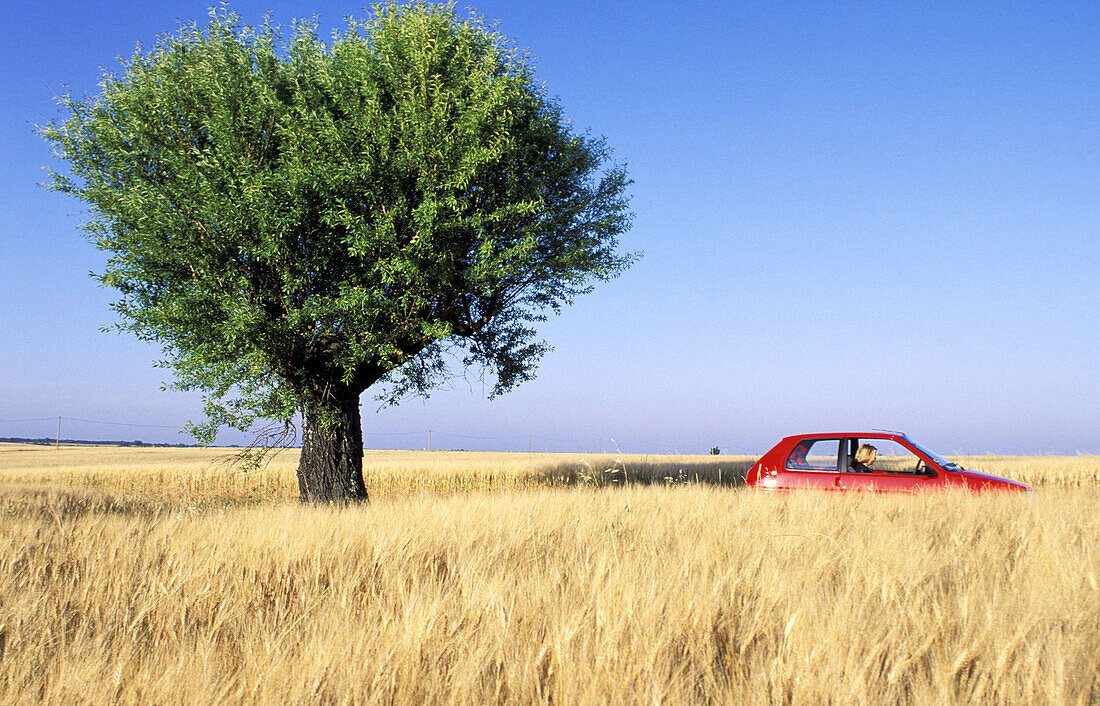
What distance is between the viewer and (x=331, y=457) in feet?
50.0

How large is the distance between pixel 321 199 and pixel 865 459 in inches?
460

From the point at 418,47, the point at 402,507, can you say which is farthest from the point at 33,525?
the point at 418,47

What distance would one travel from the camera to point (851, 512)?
26.2 ft

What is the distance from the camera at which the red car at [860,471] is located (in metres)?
10.8

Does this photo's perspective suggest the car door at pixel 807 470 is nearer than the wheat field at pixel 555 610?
No

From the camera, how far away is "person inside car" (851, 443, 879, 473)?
11312 millimetres

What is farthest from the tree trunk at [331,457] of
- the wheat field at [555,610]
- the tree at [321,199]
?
the wheat field at [555,610]

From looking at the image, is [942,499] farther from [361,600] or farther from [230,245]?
[230,245]

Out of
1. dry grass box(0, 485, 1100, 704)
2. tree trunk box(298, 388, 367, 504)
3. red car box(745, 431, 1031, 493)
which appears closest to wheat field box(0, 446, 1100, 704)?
dry grass box(0, 485, 1100, 704)

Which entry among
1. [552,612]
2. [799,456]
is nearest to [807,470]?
[799,456]

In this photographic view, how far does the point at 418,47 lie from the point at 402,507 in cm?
955

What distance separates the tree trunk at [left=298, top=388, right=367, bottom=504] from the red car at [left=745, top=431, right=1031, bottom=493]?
9386 millimetres

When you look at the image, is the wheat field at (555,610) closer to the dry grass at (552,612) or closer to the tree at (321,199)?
the dry grass at (552,612)

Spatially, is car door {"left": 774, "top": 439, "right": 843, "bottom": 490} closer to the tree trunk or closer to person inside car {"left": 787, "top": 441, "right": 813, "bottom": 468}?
person inside car {"left": 787, "top": 441, "right": 813, "bottom": 468}
